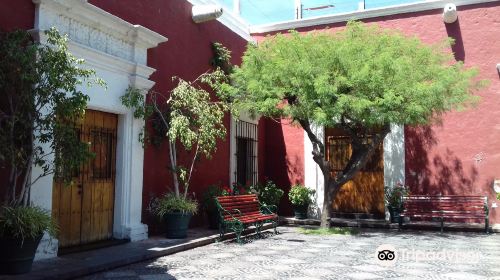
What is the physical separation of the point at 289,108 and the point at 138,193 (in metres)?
3.18

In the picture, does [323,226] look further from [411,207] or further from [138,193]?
[138,193]

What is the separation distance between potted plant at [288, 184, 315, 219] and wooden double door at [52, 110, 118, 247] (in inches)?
201

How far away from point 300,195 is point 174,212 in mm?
4339

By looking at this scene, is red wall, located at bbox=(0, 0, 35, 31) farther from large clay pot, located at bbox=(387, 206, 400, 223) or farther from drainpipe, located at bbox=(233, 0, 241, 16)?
large clay pot, located at bbox=(387, 206, 400, 223)

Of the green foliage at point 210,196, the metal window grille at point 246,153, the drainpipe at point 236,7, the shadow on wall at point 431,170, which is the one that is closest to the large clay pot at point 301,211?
the metal window grille at point 246,153

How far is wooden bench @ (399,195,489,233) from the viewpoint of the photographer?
376 inches

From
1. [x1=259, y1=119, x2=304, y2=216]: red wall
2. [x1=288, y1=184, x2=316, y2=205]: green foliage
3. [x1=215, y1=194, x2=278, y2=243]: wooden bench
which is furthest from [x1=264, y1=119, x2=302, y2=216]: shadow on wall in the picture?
[x1=215, y1=194, x2=278, y2=243]: wooden bench

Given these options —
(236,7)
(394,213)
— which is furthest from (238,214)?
(236,7)

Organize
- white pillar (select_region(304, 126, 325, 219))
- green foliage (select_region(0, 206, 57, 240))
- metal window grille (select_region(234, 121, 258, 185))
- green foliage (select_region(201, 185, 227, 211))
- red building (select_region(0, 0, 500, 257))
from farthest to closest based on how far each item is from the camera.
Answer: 1. white pillar (select_region(304, 126, 325, 219))
2. metal window grille (select_region(234, 121, 258, 185))
3. green foliage (select_region(201, 185, 227, 211))
4. red building (select_region(0, 0, 500, 257))
5. green foliage (select_region(0, 206, 57, 240))

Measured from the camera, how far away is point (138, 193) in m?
7.51

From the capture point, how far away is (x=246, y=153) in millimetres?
11539

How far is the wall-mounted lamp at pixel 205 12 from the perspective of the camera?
900cm

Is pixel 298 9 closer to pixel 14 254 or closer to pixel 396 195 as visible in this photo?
pixel 396 195

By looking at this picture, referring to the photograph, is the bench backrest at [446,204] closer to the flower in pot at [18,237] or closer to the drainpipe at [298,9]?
the drainpipe at [298,9]
